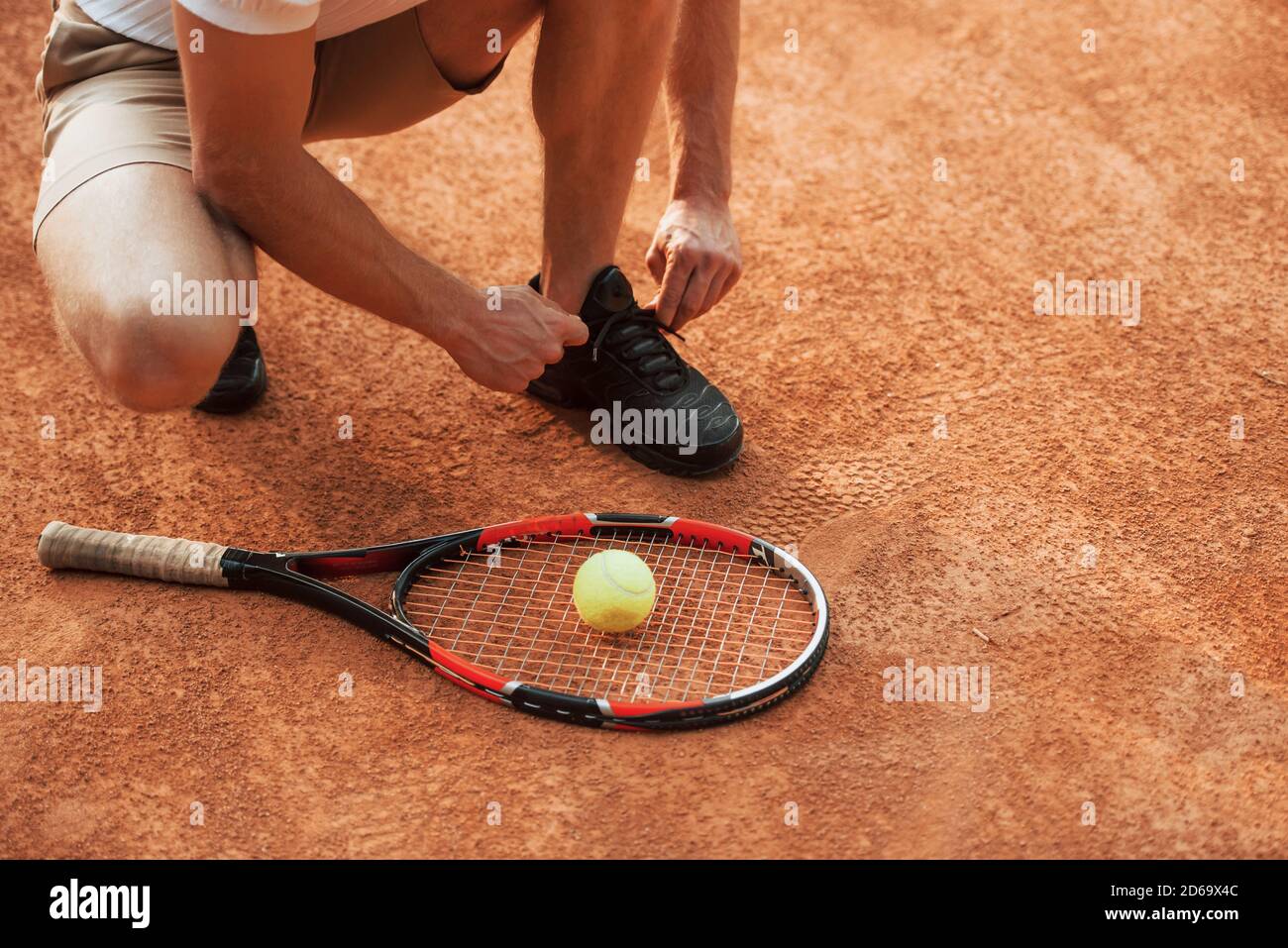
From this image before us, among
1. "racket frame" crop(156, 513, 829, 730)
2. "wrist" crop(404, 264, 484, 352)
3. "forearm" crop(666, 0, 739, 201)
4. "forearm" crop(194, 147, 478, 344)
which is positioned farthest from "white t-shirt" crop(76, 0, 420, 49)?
"racket frame" crop(156, 513, 829, 730)

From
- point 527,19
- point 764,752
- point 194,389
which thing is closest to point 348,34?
point 527,19

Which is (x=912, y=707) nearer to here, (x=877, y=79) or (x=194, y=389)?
(x=194, y=389)

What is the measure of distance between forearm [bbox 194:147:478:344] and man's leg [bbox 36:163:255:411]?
0.26 feet

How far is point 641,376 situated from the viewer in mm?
2879

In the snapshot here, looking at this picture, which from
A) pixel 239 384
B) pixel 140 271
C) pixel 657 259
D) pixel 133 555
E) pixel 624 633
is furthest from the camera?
pixel 239 384

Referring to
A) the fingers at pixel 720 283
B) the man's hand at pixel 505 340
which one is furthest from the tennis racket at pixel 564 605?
the fingers at pixel 720 283

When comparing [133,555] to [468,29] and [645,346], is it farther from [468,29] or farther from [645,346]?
[468,29]

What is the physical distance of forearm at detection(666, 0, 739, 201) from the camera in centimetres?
292

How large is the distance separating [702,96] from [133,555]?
1.60m

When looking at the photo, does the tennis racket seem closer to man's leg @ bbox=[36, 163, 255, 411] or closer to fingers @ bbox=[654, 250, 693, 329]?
man's leg @ bbox=[36, 163, 255, 411]

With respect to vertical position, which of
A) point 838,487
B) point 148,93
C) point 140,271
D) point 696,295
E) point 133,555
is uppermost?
point 148,93

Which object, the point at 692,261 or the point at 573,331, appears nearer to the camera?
the point at 573,331

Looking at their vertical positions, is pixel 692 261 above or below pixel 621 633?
above

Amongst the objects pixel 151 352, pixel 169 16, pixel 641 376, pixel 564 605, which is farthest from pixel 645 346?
pixel 169 16
